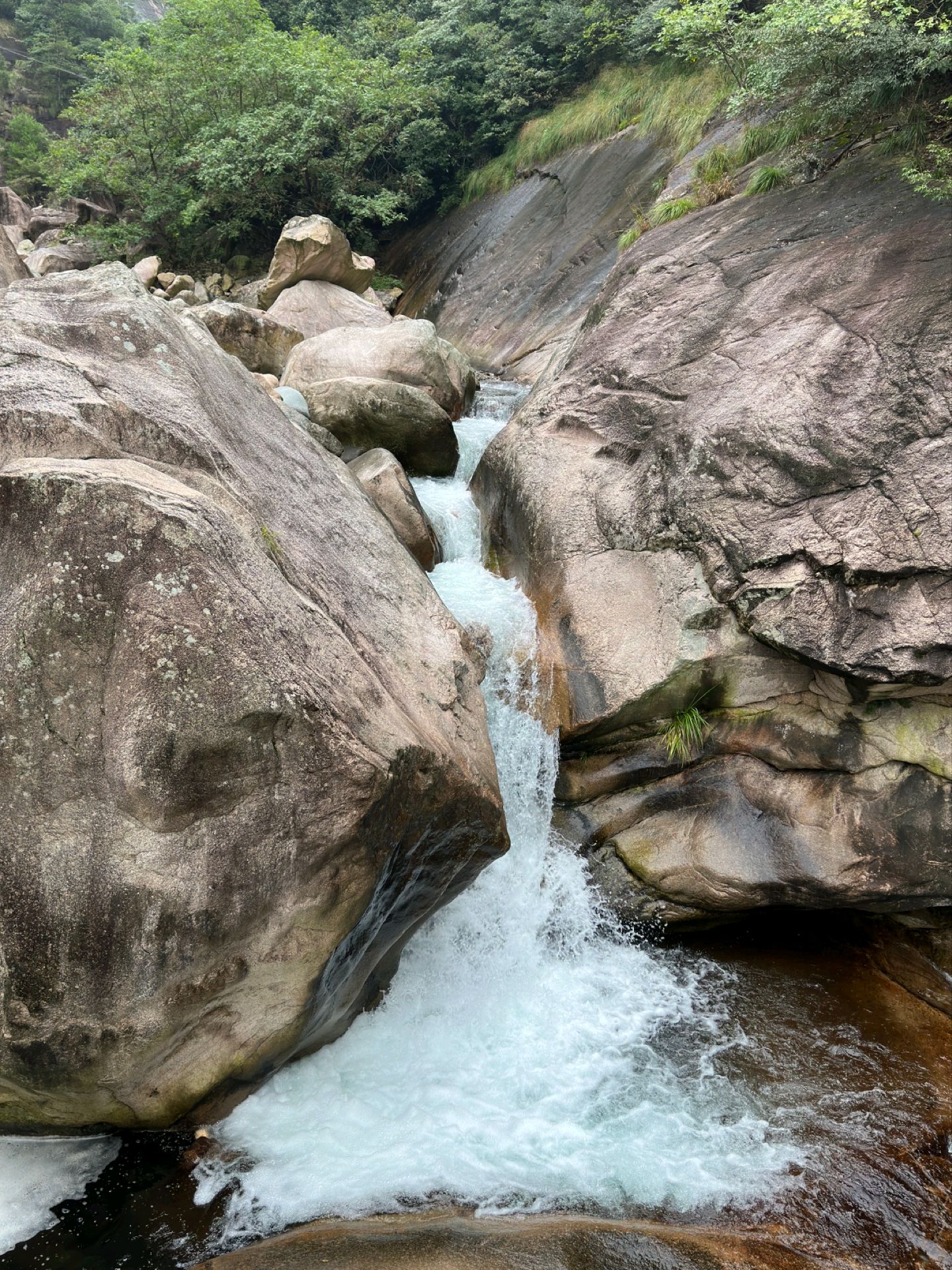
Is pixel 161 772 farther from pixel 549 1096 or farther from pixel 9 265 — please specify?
pixel 9 265

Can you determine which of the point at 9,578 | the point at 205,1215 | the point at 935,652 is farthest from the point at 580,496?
the point at 205,1215

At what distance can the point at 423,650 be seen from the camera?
534cm

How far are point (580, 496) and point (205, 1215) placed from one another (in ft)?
19.6

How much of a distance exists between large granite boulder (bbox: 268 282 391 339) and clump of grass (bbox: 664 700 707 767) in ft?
39.5

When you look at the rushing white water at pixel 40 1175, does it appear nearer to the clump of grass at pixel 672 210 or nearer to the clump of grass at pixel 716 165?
the clump of grass at pixel 672 210

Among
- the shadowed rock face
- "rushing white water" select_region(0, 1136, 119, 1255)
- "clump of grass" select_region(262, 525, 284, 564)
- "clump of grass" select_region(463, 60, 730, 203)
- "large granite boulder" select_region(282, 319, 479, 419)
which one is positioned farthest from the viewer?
the shadowed rock face

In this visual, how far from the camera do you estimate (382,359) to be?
10.6 m

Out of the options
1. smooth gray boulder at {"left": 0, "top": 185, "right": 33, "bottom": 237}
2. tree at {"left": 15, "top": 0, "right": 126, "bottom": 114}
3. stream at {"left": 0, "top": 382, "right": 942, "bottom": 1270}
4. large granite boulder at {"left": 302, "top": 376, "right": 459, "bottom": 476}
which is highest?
tree at {"left": 15, "top": 0, "right": 126, "bottom": 114}

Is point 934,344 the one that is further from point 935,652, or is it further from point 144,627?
point 144,627

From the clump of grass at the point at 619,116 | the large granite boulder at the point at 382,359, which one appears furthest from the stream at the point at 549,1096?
the clump of grass at the point at 619,116

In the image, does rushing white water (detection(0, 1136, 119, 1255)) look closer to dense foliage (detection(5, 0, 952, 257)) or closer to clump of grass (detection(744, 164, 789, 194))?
clump of grass (detection(744, 164, 789, 194))

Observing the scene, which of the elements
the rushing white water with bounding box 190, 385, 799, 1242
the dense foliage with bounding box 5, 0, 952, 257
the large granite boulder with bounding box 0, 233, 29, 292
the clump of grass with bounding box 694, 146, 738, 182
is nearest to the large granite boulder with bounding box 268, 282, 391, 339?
the dense foliage with bounding box 5, 0, 952, 257

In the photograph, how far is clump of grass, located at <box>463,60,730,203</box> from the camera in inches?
597

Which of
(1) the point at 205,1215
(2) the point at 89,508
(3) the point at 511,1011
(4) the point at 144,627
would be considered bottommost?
(3) the point at 511,1011
